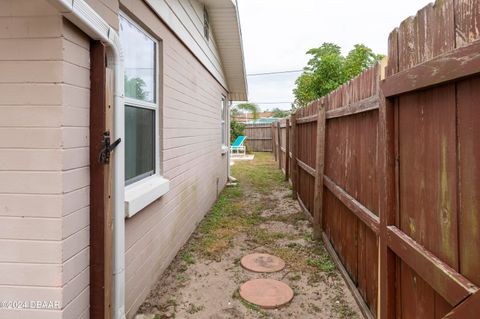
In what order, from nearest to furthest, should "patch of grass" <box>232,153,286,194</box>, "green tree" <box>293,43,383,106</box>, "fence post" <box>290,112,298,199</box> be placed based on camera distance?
"fence post" <box>290,112,298,199</box>, "patch of grass" <box>232,153,286,194</box>, "green tree" <box>293,43,383,106</box>

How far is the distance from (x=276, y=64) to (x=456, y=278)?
3268cm

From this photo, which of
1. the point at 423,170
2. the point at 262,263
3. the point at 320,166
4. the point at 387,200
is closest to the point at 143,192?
the point at 262,263

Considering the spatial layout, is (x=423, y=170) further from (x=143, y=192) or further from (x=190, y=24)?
(x=190, y=24)

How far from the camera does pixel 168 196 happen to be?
11.9 feet

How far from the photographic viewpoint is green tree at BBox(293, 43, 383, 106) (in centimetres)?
1067

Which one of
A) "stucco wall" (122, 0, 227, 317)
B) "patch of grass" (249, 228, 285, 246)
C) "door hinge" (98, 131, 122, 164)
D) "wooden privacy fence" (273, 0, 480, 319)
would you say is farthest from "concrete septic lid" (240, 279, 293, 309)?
"door hinge" (98, 131, 122, 164)

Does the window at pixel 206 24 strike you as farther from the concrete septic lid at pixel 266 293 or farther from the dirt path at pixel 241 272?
the concrete septic lid at pixel 266 293

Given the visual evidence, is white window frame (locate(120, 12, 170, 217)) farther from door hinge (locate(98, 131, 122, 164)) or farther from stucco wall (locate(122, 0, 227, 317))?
door hinge (locate(98, 131, 122, 164))

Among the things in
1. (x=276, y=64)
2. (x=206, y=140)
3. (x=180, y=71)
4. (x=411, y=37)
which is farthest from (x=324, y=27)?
(x=411, y=37)

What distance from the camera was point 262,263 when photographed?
12.2ft

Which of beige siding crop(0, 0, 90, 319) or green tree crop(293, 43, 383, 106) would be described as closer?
beige siding crop(0, 0, 90, 319)

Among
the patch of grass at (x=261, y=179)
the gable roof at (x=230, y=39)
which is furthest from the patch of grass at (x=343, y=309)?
the patch of grass at (x=261, y=179)

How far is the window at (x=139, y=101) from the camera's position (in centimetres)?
272

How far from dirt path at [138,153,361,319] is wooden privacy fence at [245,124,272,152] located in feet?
52.6
